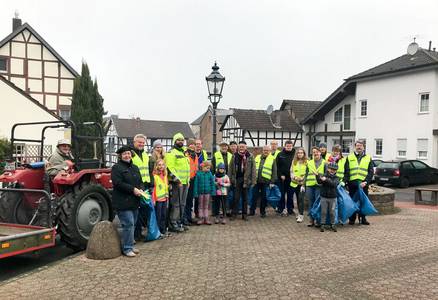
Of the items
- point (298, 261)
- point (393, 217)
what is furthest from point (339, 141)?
point (298, 261)

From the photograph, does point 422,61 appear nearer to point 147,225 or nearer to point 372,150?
point 372,150

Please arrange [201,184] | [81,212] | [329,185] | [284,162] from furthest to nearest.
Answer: [284,162] → [201,184] → [329,185] → [81,212]

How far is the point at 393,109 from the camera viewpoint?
89.7 ft

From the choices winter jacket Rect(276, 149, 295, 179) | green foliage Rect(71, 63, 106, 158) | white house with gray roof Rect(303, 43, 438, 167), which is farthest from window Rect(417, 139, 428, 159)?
green foliage Rect(71, 63, 106, 158)

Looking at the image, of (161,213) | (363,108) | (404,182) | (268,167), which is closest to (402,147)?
(363,108)

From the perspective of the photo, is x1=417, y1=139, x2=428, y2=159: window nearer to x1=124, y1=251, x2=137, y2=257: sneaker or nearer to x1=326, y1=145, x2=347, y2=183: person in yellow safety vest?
x1=326, y1=145, x2=347, y2=183: person in yellow safety vest

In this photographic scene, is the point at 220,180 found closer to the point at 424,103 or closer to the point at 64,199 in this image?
the point at 64,199

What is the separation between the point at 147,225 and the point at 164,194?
2.09 feet

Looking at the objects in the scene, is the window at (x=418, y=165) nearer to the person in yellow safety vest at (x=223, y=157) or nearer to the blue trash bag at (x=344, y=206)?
the blue trash bag at (x=344, y=206)

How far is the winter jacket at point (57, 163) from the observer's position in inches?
282

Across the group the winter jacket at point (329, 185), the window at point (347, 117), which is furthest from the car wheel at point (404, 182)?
the winter jacket at point (329, 185)

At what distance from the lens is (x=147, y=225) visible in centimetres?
761

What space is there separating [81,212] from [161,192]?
1.45 meters

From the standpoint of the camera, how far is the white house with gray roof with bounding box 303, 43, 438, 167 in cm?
2478
